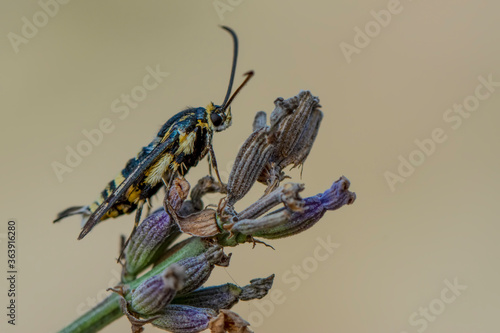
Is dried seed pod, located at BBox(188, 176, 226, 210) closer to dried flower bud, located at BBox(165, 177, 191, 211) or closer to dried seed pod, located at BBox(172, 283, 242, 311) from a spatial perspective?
dried flower bud, located at BBox(165, 177, 191, 211)

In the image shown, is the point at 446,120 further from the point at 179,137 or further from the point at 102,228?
the point at 179,137

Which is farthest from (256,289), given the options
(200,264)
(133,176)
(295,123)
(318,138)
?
(318,138)

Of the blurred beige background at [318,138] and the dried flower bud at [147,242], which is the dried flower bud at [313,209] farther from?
the blurred beige background at [318,138]

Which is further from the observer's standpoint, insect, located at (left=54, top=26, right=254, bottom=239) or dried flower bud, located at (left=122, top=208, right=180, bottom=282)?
insect, located at (left=54, top=26, right=254, bottom=239)

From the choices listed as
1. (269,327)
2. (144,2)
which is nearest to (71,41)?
(144,2)

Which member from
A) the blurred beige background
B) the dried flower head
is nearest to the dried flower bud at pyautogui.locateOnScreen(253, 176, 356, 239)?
the dried flower head

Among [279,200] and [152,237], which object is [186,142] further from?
[279,200]

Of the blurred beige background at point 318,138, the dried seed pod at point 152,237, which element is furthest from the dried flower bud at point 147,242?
the blurred beige background at point 318,138
